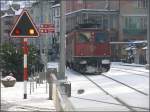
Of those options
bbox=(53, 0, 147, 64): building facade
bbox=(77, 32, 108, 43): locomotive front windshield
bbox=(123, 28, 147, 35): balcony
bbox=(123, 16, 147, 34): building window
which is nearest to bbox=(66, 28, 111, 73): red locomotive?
bbox=(77, 32, 108, 43): locomotive front windshield

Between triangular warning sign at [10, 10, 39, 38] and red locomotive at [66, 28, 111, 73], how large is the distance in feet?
57.2

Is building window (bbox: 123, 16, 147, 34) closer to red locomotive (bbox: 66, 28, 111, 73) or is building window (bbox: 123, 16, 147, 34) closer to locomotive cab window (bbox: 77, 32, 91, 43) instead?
locomotive cab window (bbox: 77, 32, 91, 43)

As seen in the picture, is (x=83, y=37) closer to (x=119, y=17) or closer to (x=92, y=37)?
(x=92, y=37)

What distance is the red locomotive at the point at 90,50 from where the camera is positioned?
121ft

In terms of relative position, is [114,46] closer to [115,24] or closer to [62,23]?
[115,24]

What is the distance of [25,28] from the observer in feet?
63.8

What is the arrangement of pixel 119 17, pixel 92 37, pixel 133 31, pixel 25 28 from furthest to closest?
pixel 133 31, pixel 119 17, pixel 92 37, pixel 25 28

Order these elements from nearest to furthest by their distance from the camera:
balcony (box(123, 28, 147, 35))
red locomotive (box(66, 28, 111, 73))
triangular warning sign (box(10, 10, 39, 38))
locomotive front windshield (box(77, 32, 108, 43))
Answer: triangular warning sign (box(10, 10, 39, 38)) → red locomotive (box(66, 28, 111, 73)) → locomotive front windshield (box(77, 32, 108, 43)) → balcony (box(123, 28, 147, 35))

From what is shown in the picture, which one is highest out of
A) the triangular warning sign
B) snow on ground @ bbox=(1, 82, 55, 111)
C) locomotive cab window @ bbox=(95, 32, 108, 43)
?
the triangular warning sign

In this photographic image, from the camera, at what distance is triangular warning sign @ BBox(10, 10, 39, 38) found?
63.4 ft

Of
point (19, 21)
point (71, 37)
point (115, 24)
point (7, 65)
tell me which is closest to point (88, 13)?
point (115, 24)

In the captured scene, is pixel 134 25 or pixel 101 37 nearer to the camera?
pixel 101 37

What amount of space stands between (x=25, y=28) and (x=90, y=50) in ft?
60.3

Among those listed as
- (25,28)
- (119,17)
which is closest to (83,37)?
(25,28)
